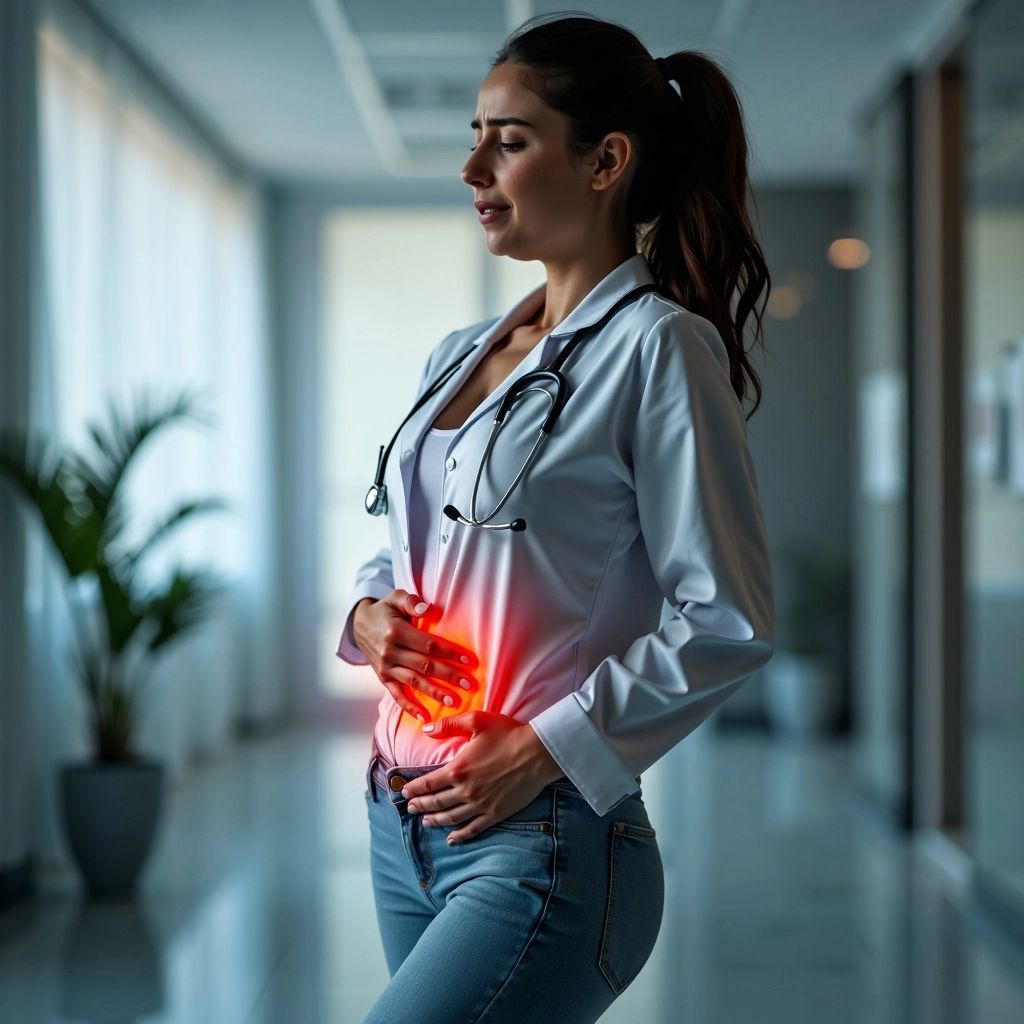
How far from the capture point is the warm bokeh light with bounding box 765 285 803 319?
8.05 m

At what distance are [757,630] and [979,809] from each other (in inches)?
131

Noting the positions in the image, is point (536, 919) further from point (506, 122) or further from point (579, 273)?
point (506, 122)

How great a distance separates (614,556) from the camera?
127 centimetres

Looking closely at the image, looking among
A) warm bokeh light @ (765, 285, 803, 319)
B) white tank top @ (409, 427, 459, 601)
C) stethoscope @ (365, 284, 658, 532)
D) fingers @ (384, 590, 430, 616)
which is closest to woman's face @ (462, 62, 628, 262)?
stethoscope @ (365, 284, 658, 532)

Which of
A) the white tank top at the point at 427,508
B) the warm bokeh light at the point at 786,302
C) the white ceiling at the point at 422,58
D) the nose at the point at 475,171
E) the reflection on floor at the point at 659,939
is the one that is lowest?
the reflection on floor at the point at 659,939

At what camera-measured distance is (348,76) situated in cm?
588

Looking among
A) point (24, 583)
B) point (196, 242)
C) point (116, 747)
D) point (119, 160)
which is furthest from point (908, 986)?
point (196, 242)

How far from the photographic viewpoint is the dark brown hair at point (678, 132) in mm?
1311

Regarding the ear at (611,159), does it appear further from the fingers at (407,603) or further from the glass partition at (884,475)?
the glass partition at (884,475)

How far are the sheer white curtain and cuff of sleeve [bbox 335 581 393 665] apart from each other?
126 inches

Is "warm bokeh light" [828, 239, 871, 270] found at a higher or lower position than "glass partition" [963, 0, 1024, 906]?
higher

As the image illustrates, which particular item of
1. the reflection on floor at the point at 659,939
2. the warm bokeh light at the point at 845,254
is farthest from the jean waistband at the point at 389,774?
the warm bokeh light at the point at 845,254

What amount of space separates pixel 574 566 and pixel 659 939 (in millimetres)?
2913

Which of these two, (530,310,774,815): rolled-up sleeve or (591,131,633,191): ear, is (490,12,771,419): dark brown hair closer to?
(591,131,633,191): ear
